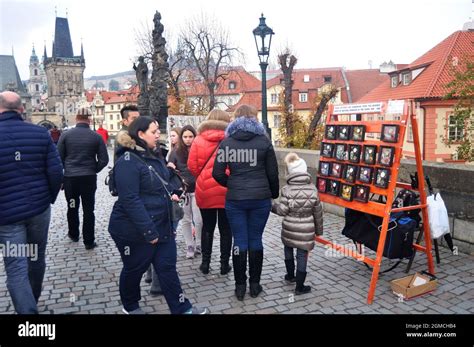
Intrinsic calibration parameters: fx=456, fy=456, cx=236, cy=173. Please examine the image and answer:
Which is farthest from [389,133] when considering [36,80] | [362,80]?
[36,80]

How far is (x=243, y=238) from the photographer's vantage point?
15.6 feet

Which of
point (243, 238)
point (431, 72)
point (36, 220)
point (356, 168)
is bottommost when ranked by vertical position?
point (243, 238)

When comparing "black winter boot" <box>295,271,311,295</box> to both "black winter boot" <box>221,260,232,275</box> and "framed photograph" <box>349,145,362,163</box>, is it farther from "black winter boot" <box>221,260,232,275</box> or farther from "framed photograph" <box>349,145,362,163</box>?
"framed photograph" <box>349,145,362,163</box>

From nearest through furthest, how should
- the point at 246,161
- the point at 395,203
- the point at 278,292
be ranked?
the point at 246,161
the point at 278,292
the point at 395,203

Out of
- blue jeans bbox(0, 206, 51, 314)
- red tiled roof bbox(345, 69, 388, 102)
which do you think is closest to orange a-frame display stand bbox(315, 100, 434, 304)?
blue jeans bbox(0, 206, 51, 314)

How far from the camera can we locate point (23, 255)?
3973 millimetres

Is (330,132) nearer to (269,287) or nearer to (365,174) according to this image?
(365,174)

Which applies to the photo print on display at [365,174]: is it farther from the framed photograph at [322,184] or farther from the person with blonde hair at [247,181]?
the person with blonde hair at [247,181]

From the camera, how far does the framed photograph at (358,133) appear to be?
200 inches
